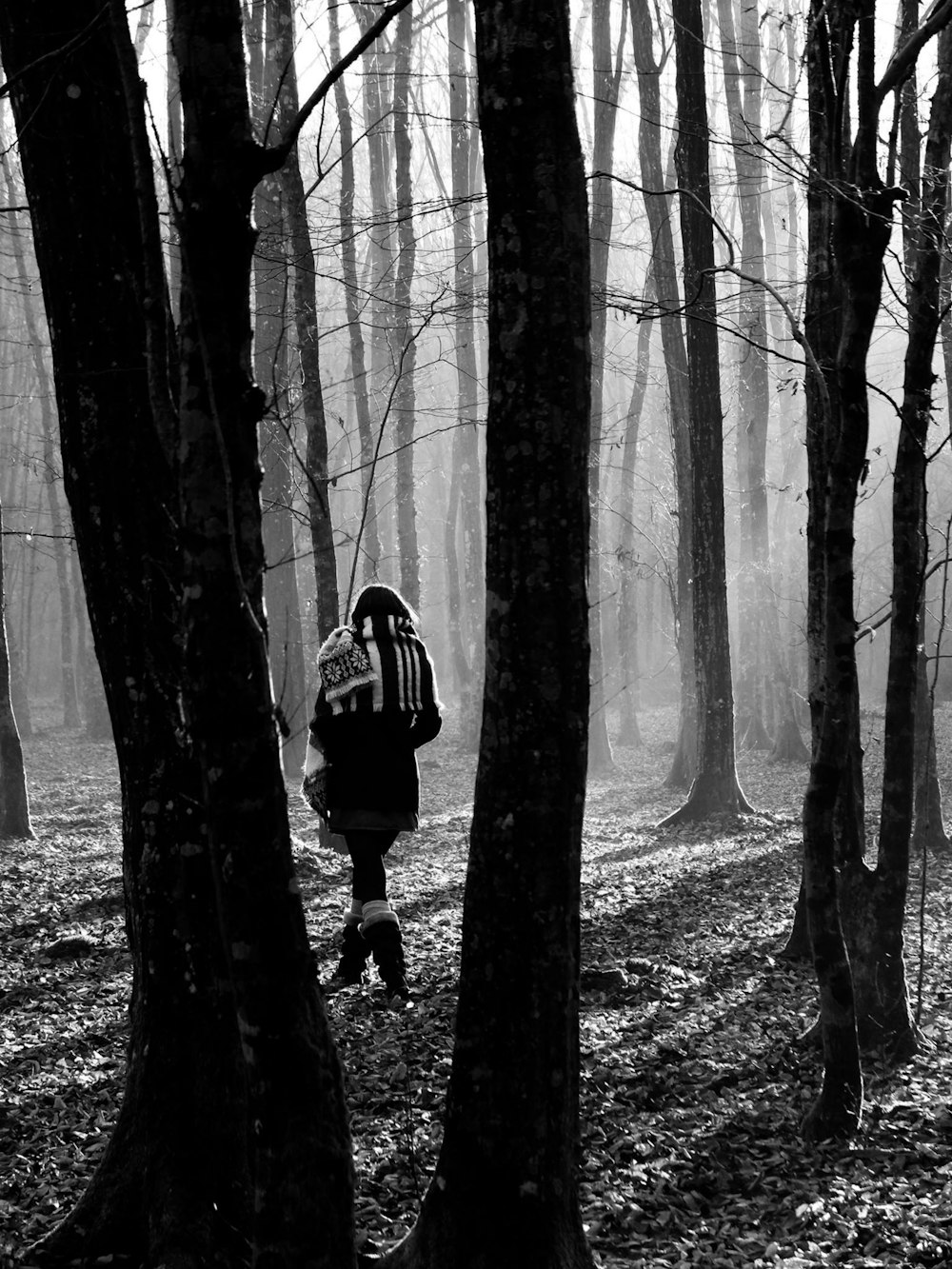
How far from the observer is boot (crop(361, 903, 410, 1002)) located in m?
5.84

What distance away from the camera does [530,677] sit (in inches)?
116

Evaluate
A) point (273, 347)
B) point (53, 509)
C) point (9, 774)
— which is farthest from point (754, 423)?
point (53, 509)

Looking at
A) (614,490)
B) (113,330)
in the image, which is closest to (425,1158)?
(113,330)

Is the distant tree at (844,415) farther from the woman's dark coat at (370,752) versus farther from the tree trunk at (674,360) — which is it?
the tree trunk at (674,360)

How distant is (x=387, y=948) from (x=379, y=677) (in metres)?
1.48

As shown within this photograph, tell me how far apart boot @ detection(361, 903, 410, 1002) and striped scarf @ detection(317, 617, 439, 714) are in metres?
1.10

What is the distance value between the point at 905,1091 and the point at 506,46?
4.72m

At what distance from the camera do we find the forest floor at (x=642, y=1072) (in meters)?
3.84

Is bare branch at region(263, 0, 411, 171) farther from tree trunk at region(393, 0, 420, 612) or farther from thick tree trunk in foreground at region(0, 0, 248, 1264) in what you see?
tree trunk at region(393, 0, 420, 612)

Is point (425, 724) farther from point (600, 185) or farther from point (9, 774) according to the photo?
point (600, 185)

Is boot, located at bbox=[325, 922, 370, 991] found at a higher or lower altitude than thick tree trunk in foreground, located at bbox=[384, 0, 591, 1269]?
lower

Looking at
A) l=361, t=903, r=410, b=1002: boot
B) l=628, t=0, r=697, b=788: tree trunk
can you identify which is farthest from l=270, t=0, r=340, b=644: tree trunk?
l=628, t=0, r=697, b=788: tree trunk

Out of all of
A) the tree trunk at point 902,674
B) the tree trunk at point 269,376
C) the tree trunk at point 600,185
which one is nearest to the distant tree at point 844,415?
the tree trunk at point 902,674

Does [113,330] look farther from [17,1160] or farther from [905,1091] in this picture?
[905,1091]
